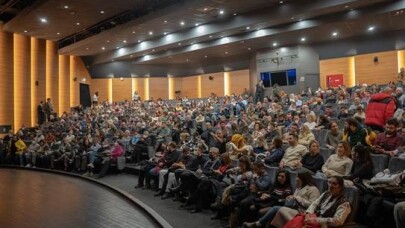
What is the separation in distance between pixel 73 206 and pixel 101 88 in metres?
16.8

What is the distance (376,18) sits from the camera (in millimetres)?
12164

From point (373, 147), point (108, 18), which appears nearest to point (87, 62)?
point (108, 18)

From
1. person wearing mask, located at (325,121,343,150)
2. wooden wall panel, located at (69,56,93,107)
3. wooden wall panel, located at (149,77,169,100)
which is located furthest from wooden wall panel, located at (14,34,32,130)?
person wearing mask, located at (325,121,343,150)

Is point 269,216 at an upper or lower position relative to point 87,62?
lower

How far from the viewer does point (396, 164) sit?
3.96m

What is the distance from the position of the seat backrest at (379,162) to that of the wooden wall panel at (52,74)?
16.7 meters

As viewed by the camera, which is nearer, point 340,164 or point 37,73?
point 340,164

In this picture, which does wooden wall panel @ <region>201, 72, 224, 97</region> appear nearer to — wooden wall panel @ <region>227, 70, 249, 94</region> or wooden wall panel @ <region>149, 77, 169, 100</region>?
wooden wall panel @ <region>227, 70, 249, 94</region>

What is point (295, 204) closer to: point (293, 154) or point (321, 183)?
point (321, 183)

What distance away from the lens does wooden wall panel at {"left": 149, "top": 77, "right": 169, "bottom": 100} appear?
22859 mm

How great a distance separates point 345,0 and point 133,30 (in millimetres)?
8095

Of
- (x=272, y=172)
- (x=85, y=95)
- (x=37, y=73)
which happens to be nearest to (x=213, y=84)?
Result: (x=85, y=95)

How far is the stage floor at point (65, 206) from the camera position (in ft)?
16.3

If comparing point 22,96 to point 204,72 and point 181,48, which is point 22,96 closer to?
point 181,48
